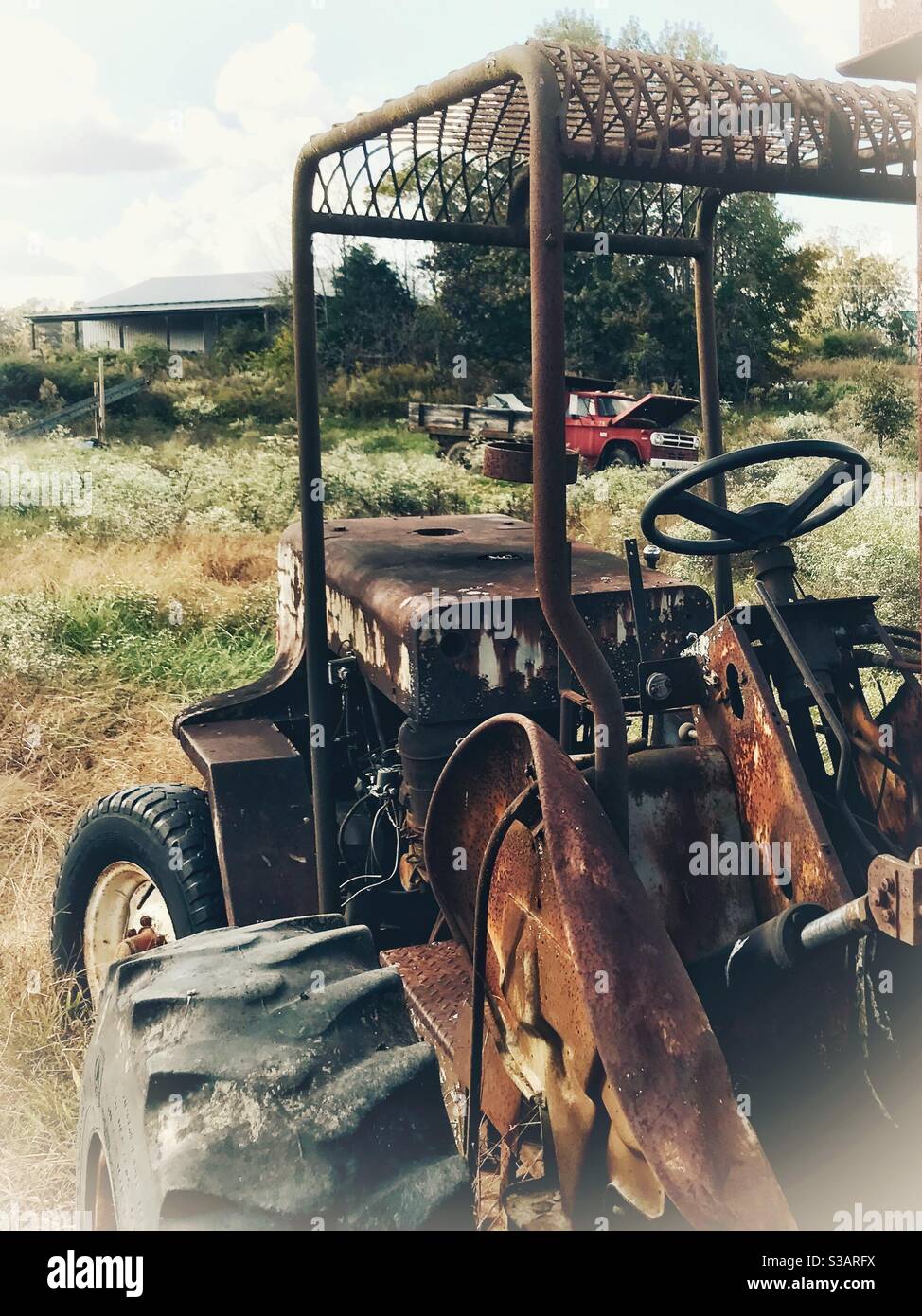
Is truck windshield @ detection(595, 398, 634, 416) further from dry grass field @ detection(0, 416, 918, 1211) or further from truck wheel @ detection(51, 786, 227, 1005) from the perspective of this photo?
truck wheel @ detection(51, 786, 227, 1005)

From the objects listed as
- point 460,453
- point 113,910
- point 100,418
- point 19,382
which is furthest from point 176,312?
point 113,910

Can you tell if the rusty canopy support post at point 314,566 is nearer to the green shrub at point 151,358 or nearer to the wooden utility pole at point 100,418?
the wooden utility pole at point 100,418

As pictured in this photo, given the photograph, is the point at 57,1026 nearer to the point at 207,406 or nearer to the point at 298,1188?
the point at 298,1188

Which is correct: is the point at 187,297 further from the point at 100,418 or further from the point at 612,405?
the point at 612,405

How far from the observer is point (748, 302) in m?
21.0

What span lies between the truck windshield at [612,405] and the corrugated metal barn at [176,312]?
10.6 meters

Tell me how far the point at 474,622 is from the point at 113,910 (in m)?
1.46

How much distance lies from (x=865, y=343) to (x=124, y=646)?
62.2 ft

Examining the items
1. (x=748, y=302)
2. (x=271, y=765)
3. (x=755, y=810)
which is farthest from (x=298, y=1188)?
(x=748, y=302)

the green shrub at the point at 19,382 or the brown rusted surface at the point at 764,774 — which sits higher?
the green shrub at the point at 19,382

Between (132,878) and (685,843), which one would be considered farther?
(132,878)

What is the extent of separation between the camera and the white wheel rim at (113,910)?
319 cm

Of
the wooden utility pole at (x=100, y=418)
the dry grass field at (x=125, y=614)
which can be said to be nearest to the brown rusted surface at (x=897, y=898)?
the dry grass field at (x=125, y=614)

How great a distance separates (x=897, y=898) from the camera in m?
1.49
